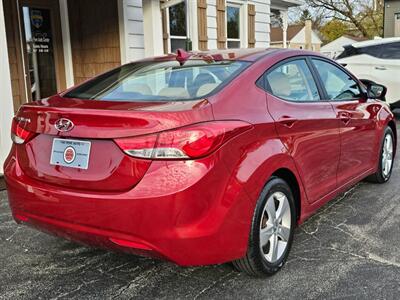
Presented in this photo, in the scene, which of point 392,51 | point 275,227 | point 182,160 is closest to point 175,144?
point 182,160

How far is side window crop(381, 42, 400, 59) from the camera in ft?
34.2

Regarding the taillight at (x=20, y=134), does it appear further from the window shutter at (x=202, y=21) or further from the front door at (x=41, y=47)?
the window shutter at (x=202, y=21)

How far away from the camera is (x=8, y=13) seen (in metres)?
7.31

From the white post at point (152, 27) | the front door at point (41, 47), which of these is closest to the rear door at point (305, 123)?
the white post at point (152, 27)

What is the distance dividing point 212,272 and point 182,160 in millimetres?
1037

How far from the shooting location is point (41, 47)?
791 cm

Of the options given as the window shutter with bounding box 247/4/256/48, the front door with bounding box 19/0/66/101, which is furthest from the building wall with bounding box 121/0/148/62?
the window shutter with bounding box 247/4/256/48

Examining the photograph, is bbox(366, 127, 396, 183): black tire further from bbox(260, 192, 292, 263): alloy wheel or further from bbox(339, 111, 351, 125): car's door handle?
bbox(260, 192, 292, 263): alloy wheel

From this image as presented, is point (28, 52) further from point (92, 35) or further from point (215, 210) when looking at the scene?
point (215, 210)

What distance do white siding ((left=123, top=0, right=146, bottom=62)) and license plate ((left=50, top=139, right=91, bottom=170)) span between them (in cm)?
528

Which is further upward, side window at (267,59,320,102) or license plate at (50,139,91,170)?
side window at (267,59,320,102)

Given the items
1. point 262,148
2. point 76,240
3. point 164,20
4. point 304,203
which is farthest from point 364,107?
point 164,20

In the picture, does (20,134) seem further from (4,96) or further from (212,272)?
(4,96)

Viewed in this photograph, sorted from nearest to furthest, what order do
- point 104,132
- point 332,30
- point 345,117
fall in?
point 104,132 < point 345,117 < point 332,30
